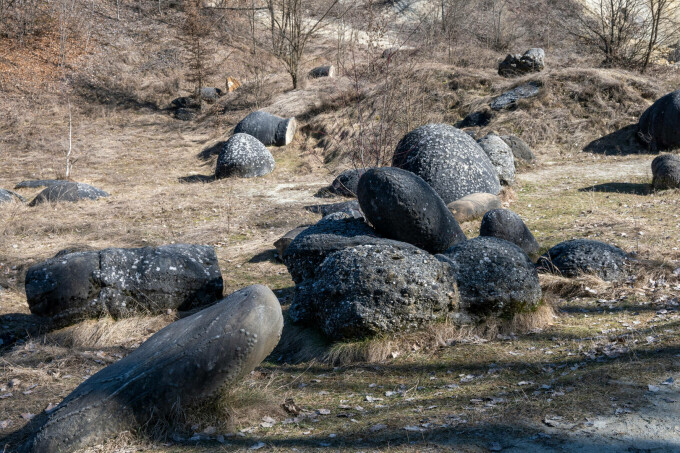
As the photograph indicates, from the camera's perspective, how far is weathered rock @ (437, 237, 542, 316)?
18.2 feet

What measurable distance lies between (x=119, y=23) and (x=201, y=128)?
9.78m

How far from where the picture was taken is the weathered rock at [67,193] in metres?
12.1

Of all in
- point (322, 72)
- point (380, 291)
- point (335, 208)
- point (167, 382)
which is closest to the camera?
point (167, 382)

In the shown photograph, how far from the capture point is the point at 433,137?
1086 centimetres

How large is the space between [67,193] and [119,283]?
6.84 meters

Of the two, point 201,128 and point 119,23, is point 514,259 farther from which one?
point 119,23

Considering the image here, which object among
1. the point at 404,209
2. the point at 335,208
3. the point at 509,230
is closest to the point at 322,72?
the point at 335,208

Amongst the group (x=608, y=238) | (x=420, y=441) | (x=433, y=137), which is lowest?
(x=420, y=441)

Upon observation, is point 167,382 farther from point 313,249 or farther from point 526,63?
point 526,63

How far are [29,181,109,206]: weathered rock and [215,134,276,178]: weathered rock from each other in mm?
2884

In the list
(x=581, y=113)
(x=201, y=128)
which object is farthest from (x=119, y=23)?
(x=581, y=113)

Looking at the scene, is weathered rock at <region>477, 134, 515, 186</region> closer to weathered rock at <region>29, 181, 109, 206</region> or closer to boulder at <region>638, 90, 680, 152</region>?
boulder at <region>638, 90, 680, 152</region>

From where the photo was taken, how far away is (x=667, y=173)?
1066 centimetres

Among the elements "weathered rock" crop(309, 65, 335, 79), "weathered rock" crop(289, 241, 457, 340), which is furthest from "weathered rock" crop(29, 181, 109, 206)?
"weathered rock" crop(309, 65, 335, 79)
